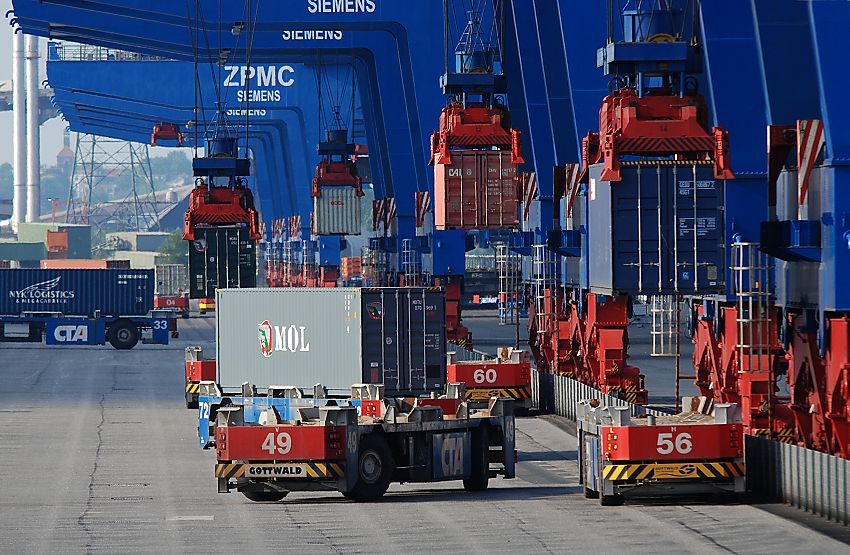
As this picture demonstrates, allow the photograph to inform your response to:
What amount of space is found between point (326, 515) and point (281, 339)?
30.3 feet

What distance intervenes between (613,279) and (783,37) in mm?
6027

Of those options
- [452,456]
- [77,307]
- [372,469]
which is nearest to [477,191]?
[452,456]

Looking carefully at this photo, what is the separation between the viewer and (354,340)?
1272 inches

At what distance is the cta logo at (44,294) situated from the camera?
71.8 metres

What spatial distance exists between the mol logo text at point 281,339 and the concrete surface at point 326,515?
2.40m

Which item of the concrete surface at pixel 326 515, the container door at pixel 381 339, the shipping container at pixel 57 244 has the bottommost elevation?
the concrete surface at pixel 326 515

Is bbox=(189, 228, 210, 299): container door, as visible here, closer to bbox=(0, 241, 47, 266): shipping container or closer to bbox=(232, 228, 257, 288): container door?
bbox=(232, 228, 257, 288): container door

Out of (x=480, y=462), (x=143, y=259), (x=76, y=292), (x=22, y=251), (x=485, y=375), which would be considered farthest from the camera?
(x=143, y=259)

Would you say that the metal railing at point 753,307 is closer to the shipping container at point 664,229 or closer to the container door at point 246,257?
the shipping container at point 664,229

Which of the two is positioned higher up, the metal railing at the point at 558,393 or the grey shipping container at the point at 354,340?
the grey shipping container at the point at 354,340

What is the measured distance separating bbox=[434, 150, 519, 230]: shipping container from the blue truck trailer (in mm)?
27512

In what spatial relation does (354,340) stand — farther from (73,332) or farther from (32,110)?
(32,110)

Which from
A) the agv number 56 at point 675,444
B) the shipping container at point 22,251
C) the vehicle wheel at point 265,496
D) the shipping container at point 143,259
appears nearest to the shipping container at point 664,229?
the agv number 56 at point 675,444

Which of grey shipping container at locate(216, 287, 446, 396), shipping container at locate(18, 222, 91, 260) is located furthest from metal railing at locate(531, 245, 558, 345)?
shipping container at locate(18, 222, 91, 260)
